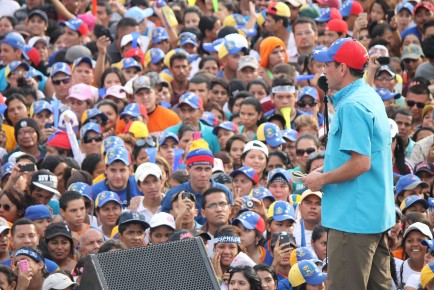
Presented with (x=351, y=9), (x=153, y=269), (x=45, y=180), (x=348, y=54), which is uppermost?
(x=348, y=54)

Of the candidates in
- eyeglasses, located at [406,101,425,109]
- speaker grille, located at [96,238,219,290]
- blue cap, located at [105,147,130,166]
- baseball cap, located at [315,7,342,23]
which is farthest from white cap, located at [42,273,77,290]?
baseball cap, located at [315,7,342,23]

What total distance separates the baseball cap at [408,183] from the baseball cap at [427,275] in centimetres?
218

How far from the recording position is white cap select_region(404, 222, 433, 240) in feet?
36.9

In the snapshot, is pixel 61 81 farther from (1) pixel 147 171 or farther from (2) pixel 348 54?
(2) pixel 348 54

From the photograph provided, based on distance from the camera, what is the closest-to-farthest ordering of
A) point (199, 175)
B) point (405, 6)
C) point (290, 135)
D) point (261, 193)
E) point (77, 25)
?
1. point (261, 193)
2. point (199, 175)
3. point (290, 135)
4. point (77, 25)
5. point (405, 6)

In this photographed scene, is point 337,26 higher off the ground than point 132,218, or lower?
higher

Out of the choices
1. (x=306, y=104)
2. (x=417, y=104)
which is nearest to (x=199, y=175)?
(x=306, y=104)

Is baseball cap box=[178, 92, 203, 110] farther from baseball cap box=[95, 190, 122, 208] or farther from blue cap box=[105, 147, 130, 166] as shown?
baseball cap box=[95, 190, 122, 208]

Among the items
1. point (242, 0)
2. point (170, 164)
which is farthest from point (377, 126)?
point (242, 0)

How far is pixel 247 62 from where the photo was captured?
15.9 m

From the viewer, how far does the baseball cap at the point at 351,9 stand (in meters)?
18.0

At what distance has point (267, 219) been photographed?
11836mm

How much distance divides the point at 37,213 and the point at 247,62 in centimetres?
462

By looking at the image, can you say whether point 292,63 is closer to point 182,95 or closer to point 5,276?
point 182,95
